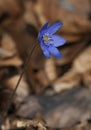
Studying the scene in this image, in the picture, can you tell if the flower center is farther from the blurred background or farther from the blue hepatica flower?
the blurred background

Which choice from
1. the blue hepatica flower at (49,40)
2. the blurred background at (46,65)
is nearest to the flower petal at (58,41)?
the blue hepatica flower at (49,40)

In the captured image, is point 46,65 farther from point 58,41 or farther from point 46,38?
point 46,38

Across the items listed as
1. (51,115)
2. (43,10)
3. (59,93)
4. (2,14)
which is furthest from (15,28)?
(51,115)

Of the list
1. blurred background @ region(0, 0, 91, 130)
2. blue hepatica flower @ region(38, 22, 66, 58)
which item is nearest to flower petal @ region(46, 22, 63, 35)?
blue hepatica flower @ region(38, 22, 66, 58)

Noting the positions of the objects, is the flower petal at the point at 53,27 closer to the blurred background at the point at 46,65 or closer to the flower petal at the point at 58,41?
the flower petal at the point at 58,41

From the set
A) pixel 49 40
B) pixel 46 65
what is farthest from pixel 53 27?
pixel 46 65

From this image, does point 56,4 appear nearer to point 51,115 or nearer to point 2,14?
point 2,14
